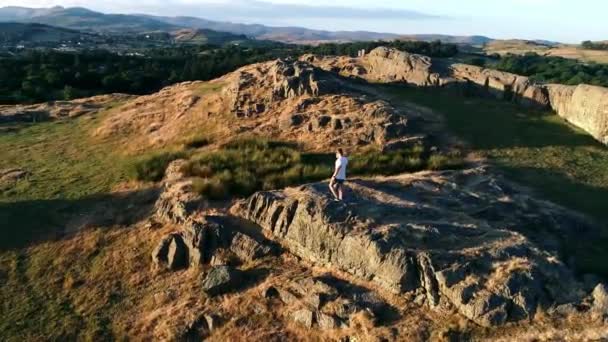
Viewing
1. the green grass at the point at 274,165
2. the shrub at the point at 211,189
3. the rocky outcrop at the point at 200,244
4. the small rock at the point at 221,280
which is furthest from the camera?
the green grass at the point at 274,165

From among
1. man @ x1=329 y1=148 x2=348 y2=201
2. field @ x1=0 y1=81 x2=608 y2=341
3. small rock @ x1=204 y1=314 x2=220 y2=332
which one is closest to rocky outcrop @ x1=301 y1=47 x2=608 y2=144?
field @ x1=0 y1=81 x2=608 y2=341

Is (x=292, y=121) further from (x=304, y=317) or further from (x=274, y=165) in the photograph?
(x=304, y=317)

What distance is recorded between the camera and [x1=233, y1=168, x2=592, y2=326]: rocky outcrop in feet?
42.9

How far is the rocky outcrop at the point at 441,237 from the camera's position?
13.1 metres

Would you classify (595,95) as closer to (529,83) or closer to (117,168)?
(529,83)

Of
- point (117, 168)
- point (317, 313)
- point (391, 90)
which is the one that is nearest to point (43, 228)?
point (117, 168)

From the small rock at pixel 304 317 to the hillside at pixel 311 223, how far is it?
4 centimetres

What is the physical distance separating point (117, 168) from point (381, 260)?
13882 millimetres

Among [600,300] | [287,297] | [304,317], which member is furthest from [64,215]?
[600,300]

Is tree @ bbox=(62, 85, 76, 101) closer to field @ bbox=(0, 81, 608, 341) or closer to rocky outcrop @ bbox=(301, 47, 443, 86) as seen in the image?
field @ bbox=(0, 81, 608, 341)

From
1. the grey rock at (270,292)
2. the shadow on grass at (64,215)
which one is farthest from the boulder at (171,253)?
the grey rock at (270,292)

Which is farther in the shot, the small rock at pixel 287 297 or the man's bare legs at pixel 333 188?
the man's bare legs at pixel 333 188

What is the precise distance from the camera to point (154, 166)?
22.2 metres

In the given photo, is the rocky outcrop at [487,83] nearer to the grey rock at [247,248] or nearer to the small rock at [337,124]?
the small rock at [337,124]
